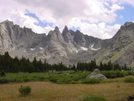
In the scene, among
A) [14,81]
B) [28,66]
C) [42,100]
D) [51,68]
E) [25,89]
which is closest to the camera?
[42,100]

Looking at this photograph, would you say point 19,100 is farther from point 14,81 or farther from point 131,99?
point 14,81

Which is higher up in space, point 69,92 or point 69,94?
point 69,94

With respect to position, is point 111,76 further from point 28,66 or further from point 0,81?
point 28,66

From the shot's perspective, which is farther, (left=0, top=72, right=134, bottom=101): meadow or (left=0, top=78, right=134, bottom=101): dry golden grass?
(left=0, top=72, right=134, bottom=101): meadow

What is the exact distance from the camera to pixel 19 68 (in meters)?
91.5

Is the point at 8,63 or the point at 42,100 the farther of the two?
the point at 8,63

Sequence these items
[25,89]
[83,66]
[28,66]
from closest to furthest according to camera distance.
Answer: [25,89], [28,66], [83,66]

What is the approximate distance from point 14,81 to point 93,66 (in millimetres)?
75929

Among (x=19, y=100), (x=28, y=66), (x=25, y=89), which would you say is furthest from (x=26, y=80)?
(x=28, y=66)

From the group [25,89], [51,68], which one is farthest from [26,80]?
[51,68]

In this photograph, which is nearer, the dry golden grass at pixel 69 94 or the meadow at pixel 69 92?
the dry golden grass at pixel 69 94

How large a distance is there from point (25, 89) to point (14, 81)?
2622 cm

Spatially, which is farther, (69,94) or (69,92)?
(69,92)

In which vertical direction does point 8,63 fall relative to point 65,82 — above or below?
above
